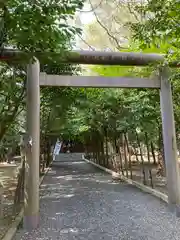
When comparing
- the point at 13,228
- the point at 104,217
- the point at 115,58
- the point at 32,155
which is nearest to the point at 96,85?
the point at 115,58

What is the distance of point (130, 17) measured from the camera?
437 cm

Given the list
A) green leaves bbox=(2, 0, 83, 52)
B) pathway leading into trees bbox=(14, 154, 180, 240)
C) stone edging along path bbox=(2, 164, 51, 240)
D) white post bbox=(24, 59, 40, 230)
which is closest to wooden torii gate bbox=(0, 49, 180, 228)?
white post bbox=(24, 59, 40, 230)

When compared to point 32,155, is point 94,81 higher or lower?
higher

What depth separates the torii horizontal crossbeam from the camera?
447 centimetres

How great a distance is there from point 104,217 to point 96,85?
2321mm

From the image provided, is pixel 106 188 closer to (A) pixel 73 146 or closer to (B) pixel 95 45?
(B) pixel 95 45

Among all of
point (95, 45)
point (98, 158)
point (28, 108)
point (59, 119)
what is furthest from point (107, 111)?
point (98, 158)

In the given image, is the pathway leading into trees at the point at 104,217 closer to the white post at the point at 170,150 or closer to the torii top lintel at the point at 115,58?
the white post at the point at 170,150

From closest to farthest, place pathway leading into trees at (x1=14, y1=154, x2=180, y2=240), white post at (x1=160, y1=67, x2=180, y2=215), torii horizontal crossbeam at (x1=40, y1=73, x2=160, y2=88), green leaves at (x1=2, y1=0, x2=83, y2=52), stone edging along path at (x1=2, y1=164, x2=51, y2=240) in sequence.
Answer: green leaves at (x1=2, y1=0, x2=83, y2=52)
stone edging along path at (x1=2, y1=164, x2=51, y2=240)
pathway leading into trees at (x1=14, y1=154, x2=180, y2=240)
torii horizontal crossbeam at (x1=40, y1=73, x2=160, y2=88)
white post at (x1=160, y1=67, x2=180, y2=215)

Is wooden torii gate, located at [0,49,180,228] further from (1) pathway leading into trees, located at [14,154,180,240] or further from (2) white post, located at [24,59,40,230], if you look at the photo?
(1) pathway leading into trees, located at [14,154,180,240]

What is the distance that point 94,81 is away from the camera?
4605mm

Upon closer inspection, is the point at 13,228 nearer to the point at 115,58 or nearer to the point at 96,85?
the point at 96,85

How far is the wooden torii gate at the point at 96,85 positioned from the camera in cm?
411

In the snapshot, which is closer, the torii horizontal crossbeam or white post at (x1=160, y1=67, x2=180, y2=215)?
the torii horizontal crossbeam
